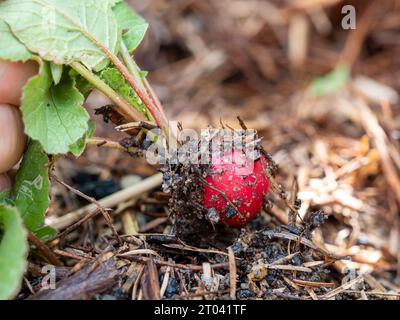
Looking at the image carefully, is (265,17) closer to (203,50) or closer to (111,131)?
(203,50)

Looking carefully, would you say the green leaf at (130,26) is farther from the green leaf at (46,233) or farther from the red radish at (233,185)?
the green leaf at (46,233)

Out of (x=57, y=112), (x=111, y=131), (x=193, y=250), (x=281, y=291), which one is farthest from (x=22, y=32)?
(x=111, y=131)

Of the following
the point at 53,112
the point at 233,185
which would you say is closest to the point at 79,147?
the point at 53,112

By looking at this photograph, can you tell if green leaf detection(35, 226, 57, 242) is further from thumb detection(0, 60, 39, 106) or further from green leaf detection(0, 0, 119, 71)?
green leaf detection(0, 0, 119, 71)

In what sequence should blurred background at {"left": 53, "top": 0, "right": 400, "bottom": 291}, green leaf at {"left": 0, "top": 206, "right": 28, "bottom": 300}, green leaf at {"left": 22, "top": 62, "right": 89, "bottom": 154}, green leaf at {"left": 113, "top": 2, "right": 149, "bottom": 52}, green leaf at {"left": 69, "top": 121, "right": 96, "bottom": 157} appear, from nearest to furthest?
1. green leaf at {"left": 0, "top": 206, "right": 28, "bottom": 300}
2. green leaf at {"left": 22, "top": 62, "right": 89, "bottom": 154}
3. green leaf at {"left": 69, "top": 121, "right": 96, "bottom": 157}
4. green leaf at {"left": 113, "top": 2, "right": 149, "bottom": 52}
5. blurred background at {"left": 53, "top": 0, "right": 400, "bottom": 291}

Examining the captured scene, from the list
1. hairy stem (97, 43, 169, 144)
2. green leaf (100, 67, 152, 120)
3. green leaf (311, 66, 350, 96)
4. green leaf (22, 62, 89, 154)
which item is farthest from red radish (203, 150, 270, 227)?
green leaf (311, 66, 350, 96)

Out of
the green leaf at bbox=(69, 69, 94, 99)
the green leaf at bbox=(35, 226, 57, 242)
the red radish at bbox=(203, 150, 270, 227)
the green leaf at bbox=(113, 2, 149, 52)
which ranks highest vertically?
the green leaf at bbox=(113, 2, 149, 52)

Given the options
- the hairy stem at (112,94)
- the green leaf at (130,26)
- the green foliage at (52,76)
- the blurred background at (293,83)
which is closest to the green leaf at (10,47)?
the green foliage at (52,76)
